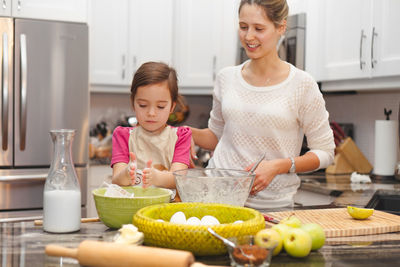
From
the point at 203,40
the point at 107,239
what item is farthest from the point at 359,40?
the point at 107,239

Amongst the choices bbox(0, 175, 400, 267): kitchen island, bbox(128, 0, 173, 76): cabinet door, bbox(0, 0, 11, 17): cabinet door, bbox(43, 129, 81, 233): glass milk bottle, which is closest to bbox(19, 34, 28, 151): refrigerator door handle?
bbox(0, 0, 11, 17): cabinet door

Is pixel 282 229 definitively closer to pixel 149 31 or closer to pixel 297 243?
pixel 297 243

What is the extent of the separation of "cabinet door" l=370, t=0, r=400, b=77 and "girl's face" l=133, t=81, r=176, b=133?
1.35 metres

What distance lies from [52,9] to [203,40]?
1.09 m

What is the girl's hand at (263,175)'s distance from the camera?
1518 mm

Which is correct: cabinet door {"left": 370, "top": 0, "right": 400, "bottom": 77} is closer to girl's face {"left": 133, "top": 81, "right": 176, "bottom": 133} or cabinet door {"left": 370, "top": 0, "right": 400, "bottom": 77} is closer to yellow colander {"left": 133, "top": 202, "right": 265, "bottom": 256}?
girl's face {"left": 133, "top": 81, "right": 176, "bottom": 133}

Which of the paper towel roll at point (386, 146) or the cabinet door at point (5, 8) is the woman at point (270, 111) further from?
the cabinet door at point (5, 8)

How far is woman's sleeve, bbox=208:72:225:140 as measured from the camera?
76.0 inches

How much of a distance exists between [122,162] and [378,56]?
1540 mm

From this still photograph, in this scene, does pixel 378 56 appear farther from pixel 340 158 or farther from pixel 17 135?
pixel 17 135

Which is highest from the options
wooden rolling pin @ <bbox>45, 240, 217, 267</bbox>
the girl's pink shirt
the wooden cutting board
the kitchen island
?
the girl's pink shirt

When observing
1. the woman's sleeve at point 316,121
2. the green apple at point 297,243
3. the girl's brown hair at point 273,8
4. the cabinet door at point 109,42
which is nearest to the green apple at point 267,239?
the green apple at point 297,243

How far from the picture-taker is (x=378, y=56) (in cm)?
246

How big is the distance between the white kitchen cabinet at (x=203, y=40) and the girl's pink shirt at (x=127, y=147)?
1.92 metres
